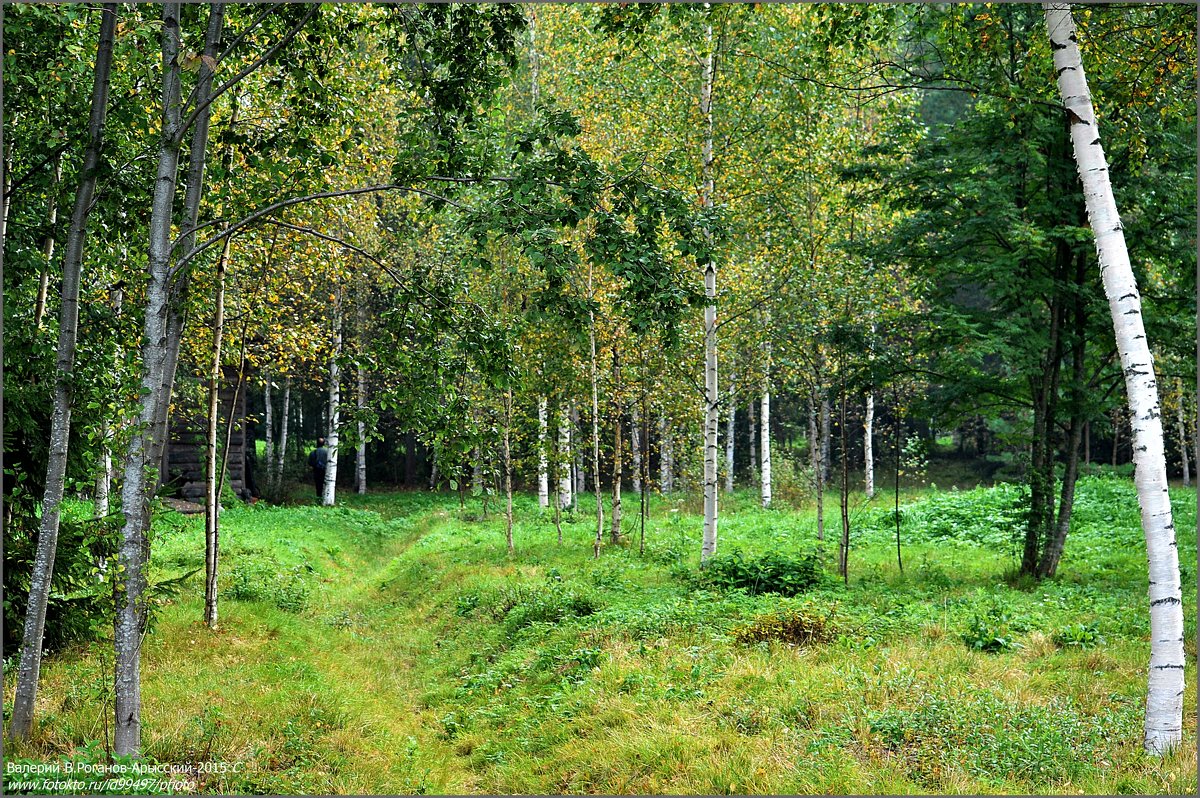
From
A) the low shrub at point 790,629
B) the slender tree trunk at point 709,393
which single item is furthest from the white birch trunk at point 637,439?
the low shrub at point 790,629

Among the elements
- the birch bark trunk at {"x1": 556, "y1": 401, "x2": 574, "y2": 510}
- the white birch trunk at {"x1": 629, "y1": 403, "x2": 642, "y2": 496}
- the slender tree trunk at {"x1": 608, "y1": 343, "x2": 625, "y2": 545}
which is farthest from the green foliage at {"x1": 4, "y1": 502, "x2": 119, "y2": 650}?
the white birch trunk at {"x1": 629, "y1": 403, "x2": 642, "y2": 496}

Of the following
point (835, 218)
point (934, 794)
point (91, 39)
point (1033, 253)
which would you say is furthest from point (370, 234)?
point (934, 794)

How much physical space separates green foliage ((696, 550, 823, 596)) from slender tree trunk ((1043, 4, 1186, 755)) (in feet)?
19.4

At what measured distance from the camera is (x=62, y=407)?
19.6 feet

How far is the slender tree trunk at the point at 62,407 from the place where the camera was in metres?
5.80

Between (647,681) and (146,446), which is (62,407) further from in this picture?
(647,681)

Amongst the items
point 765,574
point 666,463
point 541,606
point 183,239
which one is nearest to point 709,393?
point 765,574

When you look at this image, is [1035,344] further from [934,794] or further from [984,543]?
[934,794]

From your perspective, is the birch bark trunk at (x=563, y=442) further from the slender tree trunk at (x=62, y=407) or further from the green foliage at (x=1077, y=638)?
the slender tree trunk at (x=62, y=407)

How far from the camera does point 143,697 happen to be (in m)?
6.72

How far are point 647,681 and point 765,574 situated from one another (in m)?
4.63

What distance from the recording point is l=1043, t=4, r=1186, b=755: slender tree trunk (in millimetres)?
5367

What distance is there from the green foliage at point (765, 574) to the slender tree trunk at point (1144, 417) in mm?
5906

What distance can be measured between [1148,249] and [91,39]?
12.7 m
